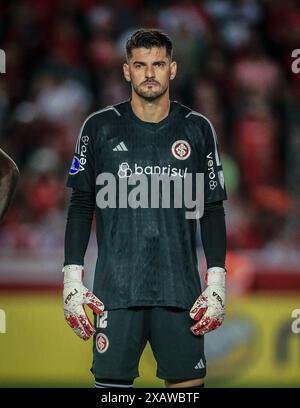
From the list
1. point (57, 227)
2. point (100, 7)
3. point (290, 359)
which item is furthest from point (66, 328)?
point (100, 7)

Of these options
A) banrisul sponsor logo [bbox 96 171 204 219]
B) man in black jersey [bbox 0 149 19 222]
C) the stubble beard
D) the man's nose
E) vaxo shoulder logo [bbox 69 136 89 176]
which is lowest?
man in black jersey [bbox 0 149 19 222]

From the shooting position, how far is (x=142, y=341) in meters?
5.44

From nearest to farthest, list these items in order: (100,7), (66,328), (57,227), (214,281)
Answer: (214,281)
(66,328)
(57,227)
(100,7)

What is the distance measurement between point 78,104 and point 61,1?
1.92m

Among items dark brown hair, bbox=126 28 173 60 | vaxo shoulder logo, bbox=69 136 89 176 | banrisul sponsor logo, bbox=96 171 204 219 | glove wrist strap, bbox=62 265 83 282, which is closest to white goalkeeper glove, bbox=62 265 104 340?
glove wrist strap, bbox=62 265 83 282

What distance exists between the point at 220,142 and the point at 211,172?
15.8 feet

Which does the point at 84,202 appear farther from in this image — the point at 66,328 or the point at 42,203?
the point at 42,203

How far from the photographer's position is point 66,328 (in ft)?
28.9

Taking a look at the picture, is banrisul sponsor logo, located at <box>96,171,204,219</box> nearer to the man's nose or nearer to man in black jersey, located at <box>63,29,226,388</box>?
man in black jersey, located at <box>63,29,226,388</box>

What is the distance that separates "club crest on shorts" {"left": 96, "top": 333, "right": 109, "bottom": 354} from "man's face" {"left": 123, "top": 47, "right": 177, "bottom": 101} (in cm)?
121

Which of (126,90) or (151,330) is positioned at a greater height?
(126,90)

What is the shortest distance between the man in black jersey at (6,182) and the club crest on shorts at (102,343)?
4.08ft

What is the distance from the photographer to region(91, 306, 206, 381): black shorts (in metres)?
5.38
